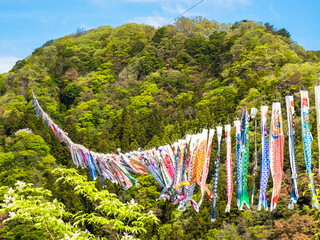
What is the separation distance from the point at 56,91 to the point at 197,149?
60.9m

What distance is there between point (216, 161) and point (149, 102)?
49.3 metres

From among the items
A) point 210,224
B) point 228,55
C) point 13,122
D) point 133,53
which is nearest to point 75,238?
point 210,224

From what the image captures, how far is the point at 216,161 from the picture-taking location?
37.8ft

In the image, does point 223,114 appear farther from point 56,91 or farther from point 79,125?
point 56,91

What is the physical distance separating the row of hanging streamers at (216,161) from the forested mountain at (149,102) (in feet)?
6.71

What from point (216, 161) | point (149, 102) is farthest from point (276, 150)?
point (149, 102)

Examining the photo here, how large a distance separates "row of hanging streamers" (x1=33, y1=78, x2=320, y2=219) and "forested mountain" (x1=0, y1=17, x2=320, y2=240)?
Answer: 2.04m

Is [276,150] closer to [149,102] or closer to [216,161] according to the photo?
[216,161]

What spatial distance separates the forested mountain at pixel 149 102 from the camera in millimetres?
28703

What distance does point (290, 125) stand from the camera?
30.6ft

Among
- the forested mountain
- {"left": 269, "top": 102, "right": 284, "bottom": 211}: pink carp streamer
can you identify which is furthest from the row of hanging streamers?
the forested mountain

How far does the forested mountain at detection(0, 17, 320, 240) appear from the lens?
28703 mm

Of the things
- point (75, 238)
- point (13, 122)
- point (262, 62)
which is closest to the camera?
point (75, 238)

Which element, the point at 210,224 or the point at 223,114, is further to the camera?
the point at 223,114
